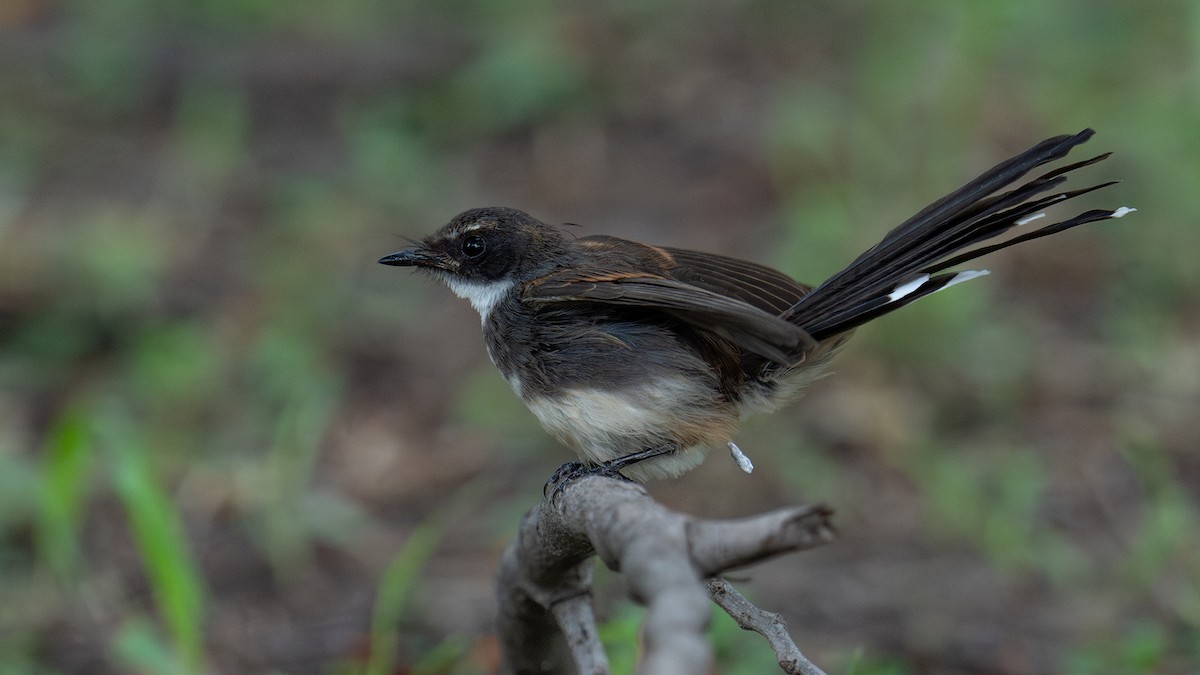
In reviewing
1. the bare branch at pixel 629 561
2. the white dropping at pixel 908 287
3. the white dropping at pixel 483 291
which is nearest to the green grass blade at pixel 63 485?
the white dropping at pixel 483 291

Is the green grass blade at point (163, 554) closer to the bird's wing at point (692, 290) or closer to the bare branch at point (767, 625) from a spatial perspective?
the bird's wing at point (692, 290)

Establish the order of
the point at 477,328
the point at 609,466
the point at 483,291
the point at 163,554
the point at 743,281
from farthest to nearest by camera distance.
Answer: the point at 477,328
the point at 483,291
the point at 163,554
the point at 743,281
the point at 609,466

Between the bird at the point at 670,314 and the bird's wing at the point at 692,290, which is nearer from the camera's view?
the bird's wing at the point at 692,290

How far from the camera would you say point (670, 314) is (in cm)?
388

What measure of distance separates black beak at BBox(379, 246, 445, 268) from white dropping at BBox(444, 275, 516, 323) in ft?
0.25

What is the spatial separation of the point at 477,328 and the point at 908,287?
4.82 metres

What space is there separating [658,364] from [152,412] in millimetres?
3966

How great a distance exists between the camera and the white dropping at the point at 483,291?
4.41 meters

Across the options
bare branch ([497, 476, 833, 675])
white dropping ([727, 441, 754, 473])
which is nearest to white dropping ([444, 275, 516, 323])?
bare branch ([497, 476, 833, 675])

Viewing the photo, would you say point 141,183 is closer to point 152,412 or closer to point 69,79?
point 69,79

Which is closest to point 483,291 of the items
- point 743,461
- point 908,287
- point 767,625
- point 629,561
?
point 743,461

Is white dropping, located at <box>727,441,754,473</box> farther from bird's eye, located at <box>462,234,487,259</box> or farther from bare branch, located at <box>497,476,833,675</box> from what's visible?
bird's eye, located at <box>462,234,487,259</box>

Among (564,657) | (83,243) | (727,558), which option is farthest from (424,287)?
(727,558)

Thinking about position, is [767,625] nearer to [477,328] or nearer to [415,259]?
[415,259]
